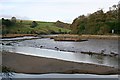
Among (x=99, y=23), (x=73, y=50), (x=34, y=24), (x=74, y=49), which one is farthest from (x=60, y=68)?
(x=34, y=24)

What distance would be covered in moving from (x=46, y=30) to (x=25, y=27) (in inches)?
231

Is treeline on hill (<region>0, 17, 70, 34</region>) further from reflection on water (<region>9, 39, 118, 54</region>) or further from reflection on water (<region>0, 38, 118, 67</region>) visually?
reflection on water (<region>0, 38, 118, 67</region>)

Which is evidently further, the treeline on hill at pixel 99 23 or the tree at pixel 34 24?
the tree at pixel 34 24

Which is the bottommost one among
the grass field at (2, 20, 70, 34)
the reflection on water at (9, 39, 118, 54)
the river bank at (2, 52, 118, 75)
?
the river bank at (2, 52, 118, 75)

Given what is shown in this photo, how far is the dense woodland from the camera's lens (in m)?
48.4

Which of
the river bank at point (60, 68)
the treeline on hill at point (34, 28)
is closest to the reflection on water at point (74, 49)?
the river bank at point (60, 68)

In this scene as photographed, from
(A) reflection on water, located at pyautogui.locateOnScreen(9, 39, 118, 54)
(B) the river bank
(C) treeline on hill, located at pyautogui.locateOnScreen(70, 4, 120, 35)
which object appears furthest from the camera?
(C) treeline on hill, located at pyautogui.locateOnScreen(70, 4, 120, 35)

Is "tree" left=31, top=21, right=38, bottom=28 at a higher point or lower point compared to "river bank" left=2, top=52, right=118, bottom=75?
higher

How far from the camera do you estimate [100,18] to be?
52.3 meters

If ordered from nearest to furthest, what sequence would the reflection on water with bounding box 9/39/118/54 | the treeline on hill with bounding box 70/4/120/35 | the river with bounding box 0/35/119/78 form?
the river with bounding box 0/35/119/78, the reflection on water with bounding box 9/39/118/54, the treeline on hill with bounding box 70/4/120/35

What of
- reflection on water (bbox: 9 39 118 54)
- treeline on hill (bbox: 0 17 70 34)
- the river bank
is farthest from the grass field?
the river bank

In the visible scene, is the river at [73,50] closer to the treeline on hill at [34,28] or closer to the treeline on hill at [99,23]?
the treeline on hill at [99,23]

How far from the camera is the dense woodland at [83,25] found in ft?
159

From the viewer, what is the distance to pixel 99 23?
49.8 m
